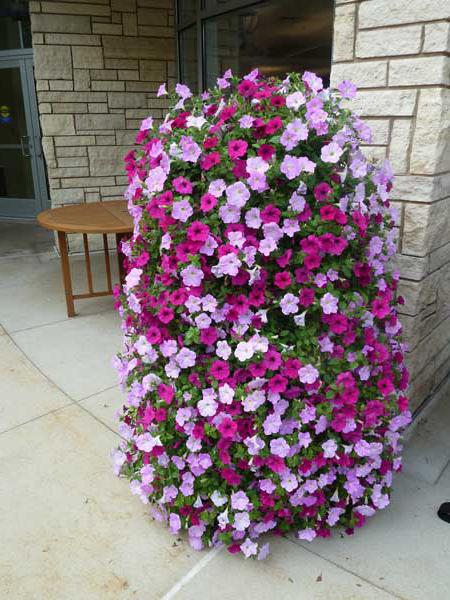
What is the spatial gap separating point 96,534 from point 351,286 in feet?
3.87

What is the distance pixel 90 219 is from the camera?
364 centimetres

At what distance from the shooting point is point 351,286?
5.26 feet

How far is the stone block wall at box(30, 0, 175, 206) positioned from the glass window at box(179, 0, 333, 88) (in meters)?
0.56

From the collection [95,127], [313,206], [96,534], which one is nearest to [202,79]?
[95,127]

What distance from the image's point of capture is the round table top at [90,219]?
10.9ft

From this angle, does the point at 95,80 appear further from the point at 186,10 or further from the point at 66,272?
the point at 66,272

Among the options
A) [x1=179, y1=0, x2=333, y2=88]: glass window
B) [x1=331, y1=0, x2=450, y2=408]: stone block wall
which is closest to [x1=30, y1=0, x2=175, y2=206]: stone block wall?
[x1=179, y1=0, x2=333, y2=88]: glass window

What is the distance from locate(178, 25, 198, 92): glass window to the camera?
187 inches

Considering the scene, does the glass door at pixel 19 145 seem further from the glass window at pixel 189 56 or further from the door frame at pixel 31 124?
the glass window at pixel 189 56

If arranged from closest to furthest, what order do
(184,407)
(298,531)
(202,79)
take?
1. (184,407)
2. (298,531)
3. (202,79)

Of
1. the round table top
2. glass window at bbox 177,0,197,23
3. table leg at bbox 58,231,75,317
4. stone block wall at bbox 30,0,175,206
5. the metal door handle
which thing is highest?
glass window at bbox 177,0,197,23

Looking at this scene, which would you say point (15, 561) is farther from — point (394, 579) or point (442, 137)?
point (442, 137)

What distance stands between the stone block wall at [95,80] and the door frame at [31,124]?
73.7 inches

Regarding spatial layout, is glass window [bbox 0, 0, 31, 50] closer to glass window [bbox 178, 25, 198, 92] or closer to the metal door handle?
the metal door handle
